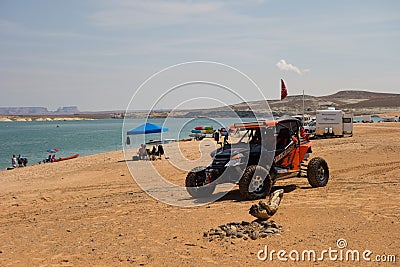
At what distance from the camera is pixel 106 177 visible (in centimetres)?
1986

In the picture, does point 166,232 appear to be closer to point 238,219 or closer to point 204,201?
point 238,219

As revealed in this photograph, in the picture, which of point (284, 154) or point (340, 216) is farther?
point (284, 154)

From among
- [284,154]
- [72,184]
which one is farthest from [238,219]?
[72,184]

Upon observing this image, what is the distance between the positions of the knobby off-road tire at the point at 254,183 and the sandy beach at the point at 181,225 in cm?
47

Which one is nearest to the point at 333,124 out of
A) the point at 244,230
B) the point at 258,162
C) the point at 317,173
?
the point at 317,173

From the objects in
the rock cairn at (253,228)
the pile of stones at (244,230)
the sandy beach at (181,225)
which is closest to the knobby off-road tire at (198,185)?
the sandy beach at (181,225)

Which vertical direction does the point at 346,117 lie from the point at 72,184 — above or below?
above

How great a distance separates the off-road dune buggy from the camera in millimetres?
11742

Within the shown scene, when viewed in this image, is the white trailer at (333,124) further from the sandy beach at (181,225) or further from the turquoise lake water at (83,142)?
the sandy beach at (181,225)

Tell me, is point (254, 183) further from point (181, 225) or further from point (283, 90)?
point (283, 90)

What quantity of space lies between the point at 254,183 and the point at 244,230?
3335 mm

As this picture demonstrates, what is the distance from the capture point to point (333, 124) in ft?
124

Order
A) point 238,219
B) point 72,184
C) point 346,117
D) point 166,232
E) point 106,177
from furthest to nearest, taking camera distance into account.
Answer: point 346,117 < point 106,177 < point 72,184 < point 238,219 < point 166,232

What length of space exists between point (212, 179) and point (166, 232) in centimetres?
348
